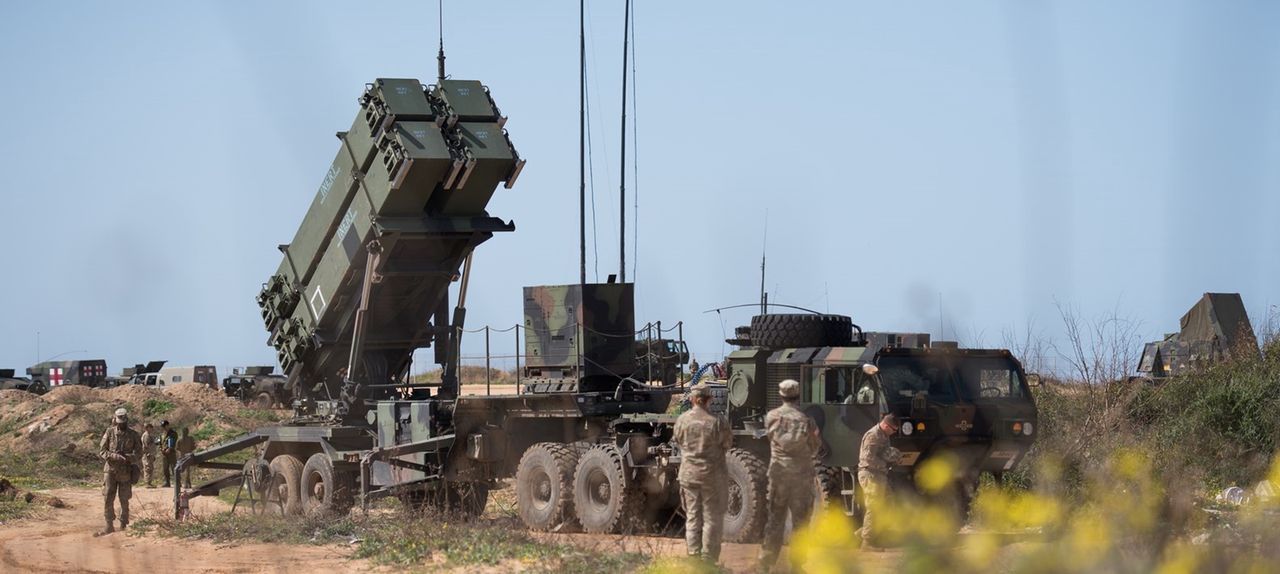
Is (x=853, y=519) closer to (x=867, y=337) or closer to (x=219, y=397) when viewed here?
(x=867, y=337)

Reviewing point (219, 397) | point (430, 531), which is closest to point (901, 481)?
point (430, 531)

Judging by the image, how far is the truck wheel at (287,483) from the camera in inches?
716

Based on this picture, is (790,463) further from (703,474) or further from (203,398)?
(203,398)

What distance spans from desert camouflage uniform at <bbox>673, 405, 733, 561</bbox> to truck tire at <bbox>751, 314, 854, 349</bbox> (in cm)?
312

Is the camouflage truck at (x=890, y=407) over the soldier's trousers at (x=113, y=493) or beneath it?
over

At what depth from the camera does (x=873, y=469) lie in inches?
473

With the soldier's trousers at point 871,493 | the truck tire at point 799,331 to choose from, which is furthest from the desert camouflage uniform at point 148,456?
the soldier's trousers at point 871,493

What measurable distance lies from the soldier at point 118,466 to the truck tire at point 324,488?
2.07 metres

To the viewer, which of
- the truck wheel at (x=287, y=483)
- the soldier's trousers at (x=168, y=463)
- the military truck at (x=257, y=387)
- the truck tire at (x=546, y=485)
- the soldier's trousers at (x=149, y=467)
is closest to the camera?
the truck tire at (x=546, y=485)

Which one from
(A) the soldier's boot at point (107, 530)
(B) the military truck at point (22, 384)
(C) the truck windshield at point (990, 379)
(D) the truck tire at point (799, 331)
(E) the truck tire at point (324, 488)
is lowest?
(A) the soldier's boot at point (107, 530)

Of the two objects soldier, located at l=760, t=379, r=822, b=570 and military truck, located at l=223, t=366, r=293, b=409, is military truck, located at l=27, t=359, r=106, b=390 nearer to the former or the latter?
military truck, located at l=223, t=366, r=293, b=409

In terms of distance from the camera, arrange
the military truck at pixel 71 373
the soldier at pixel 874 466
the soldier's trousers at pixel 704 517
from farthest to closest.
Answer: the military truck at pixel 71 373
the soldier at pixel 874 466
the soldier's trousers at pixel 704 517

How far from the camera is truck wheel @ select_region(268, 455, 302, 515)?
1819 cm

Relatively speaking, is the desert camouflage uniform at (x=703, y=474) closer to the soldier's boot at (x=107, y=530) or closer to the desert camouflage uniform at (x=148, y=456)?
the soldier's boot at (x=107, y=530)
